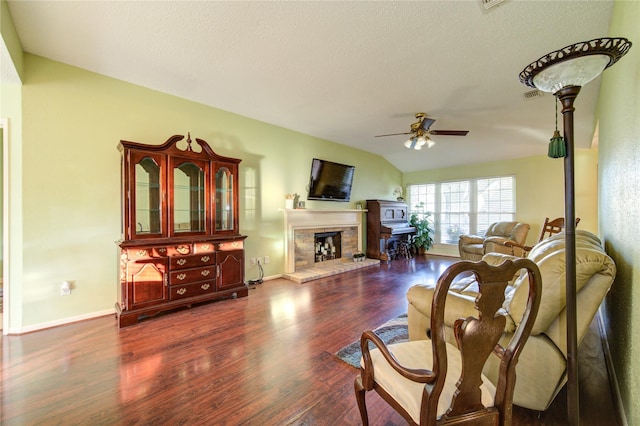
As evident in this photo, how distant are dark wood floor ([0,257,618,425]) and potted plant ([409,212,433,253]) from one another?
398cm

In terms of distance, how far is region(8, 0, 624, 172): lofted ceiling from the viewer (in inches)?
78.7

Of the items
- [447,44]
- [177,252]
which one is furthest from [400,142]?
[177,252]

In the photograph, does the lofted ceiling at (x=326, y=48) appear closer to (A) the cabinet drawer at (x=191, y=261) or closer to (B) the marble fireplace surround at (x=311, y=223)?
(B) the marble fireplace surround at (x=311, y=223)

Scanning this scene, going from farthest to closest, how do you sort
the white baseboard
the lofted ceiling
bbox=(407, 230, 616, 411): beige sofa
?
1. the white baseboard
2. the lofted ceiling
3. bbox=(407, 230, 616, 411): beige sofa

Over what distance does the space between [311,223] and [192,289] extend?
241cm

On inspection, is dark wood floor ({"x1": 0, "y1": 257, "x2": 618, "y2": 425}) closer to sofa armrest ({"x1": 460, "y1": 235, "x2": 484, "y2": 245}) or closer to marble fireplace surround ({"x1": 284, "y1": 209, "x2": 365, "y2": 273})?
marble fireplace surround ({"x1": 284, "y1": 209, "x2": 365, "y2": 273})

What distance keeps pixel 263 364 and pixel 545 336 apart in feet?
6.01

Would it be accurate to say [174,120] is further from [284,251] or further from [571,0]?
[571,0]

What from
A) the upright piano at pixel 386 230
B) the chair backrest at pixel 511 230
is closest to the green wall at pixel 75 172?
the upright piano at pixel 386 230

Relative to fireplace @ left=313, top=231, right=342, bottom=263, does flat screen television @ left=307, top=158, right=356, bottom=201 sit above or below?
above

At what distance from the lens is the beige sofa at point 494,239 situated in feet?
16.4

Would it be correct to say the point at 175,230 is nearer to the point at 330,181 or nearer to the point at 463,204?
the point at 330,181

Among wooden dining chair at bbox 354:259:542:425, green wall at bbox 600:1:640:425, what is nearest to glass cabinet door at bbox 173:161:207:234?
wooden dining chair at bbox 354:259:542:425

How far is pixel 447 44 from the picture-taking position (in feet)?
7.68
